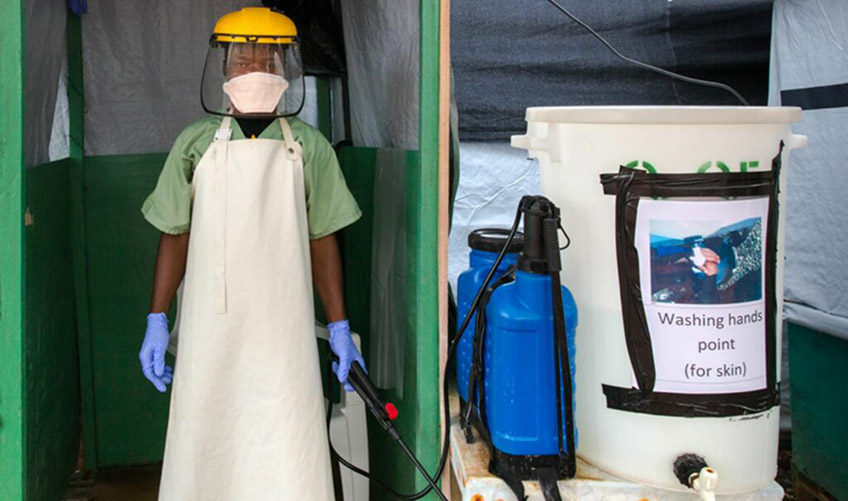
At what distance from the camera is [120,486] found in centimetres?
271

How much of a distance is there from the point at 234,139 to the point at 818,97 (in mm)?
1816

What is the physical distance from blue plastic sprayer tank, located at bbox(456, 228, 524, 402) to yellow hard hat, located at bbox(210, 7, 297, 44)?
0.63 meters

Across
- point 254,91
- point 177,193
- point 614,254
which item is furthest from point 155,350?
point 614,254

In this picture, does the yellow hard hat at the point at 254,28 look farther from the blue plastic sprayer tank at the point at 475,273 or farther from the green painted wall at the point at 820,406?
the green painted wall at the point at 820,406

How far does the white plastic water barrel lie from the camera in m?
1.38

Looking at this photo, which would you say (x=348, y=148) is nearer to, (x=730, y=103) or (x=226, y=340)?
(x=226, y=340)

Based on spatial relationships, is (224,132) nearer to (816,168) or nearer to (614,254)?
(614,254)

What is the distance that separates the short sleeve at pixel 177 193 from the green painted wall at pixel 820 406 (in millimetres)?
1952

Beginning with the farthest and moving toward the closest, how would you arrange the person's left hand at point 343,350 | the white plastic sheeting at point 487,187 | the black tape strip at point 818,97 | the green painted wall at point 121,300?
1. the white plastic sheeting at point 487,187
2. the green painted wall at point 121,300
3. the black tape strip at point 818,97
4. the person's left hand at point 343,350

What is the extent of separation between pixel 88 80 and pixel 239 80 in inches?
40.3

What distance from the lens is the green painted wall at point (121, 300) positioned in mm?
2590

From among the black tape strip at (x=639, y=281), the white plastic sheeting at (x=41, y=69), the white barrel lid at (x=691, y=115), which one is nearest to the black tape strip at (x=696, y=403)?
the black tape strip at (x=639, y=281)

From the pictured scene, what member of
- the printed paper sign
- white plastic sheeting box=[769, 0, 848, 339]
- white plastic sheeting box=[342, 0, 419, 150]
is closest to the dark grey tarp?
white plastic sheeting box=[769, 0, 848, 339]

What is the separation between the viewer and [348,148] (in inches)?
99.2
